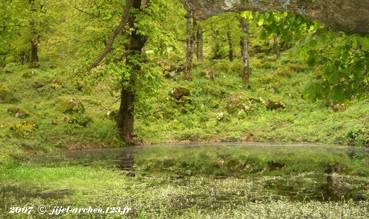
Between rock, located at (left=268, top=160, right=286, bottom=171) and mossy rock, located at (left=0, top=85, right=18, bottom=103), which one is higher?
mossy rock, located at (left=0, top=85, right=18, bottom=103)

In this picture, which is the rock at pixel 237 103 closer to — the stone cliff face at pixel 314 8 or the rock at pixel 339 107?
the rock at pixel 339 107

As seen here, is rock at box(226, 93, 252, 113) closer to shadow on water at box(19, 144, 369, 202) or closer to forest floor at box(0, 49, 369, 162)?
forest floor at box(0, 49, 369, 162)

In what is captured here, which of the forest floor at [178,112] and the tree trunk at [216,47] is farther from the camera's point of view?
the tree trunk at [216,47]

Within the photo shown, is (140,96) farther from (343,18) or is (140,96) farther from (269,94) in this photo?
(343,18)

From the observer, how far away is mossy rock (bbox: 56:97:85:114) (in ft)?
128

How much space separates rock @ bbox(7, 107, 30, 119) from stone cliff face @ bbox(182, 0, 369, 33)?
33684 millimetres

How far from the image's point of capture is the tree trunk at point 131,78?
1297 inches

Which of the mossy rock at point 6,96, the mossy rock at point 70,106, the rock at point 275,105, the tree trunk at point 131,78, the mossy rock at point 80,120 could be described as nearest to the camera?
the tree trunk at point 131,78

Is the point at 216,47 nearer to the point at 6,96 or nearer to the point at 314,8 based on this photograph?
the point at 6,96

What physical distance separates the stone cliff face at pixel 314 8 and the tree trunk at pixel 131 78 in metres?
26.8

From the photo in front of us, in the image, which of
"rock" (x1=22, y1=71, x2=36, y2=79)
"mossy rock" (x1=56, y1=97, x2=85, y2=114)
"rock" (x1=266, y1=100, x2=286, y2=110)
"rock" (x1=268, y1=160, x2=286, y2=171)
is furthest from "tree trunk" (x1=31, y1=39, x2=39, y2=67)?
"rock" (x1=268, y1=160, x2=286, y2=171)

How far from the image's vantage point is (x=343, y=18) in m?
4.36

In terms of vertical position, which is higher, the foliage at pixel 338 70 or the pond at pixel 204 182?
the foliage at pixel 338 70

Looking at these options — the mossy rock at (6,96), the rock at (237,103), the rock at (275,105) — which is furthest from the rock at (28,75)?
the rock at (275,105)
